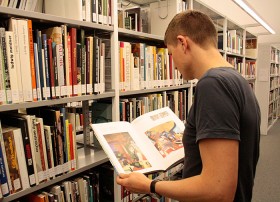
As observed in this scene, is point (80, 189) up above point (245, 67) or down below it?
below

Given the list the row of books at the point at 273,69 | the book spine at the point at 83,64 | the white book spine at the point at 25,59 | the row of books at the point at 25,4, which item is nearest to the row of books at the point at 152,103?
the book spine at the point at 83,64

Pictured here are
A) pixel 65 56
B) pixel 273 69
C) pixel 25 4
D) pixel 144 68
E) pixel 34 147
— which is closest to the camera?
pixel 34 147

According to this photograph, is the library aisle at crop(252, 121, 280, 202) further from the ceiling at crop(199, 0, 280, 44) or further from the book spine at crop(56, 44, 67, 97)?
the book spine at crop(56, 44, 67, 97)

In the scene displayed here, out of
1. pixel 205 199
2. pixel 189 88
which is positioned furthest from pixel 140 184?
pixel 189 88

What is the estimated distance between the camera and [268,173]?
11.5 ft

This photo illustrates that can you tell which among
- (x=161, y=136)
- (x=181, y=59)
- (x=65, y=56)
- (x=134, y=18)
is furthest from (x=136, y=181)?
(x=134, y=18)

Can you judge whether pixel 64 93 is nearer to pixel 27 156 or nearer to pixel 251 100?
pixel 27 156

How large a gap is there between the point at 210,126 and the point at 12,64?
84 centimetres

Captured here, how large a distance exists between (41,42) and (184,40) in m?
0.66

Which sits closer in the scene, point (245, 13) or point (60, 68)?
point (60, 68)

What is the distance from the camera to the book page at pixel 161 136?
1.13m

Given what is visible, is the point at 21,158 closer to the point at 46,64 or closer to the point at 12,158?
the point at 12,158

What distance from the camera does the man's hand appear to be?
3.02 feet

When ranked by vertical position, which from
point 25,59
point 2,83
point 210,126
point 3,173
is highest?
point 25,59
